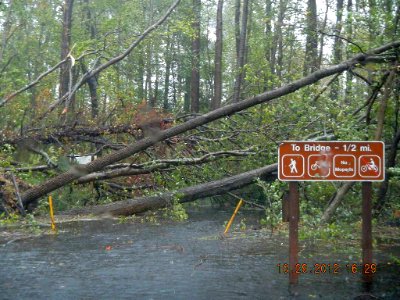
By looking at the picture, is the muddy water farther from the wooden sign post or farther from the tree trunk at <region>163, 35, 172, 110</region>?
the tree trunk at <region>163, 35, 172, 110</region>

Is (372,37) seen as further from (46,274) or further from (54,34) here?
(54,34)

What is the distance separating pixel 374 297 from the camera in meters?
5.99

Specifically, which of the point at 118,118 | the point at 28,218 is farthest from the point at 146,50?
the point at 28,218

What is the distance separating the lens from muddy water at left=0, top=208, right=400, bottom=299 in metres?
6.35

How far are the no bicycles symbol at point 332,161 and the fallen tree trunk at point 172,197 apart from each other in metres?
5.30

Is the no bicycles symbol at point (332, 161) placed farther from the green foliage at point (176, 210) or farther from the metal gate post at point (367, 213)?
the green foliage at point (176, 210)

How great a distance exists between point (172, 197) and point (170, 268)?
3830mm

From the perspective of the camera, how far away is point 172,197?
37.8 feet

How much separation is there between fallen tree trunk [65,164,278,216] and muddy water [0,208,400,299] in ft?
1.78

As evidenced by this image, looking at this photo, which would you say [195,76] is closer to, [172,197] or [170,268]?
[172,197]

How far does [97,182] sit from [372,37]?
5.94 meters
